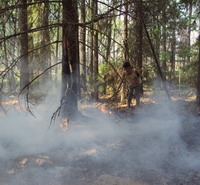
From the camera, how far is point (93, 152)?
6137 mm

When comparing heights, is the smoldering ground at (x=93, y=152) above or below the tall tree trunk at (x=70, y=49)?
below

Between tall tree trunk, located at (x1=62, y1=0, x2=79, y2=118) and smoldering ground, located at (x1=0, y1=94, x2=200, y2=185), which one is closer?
smoldering ground, located at (x1=0, y1=94, x2=200, y2=185)

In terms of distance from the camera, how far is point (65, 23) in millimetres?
5625

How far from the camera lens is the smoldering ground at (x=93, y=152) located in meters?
5.12

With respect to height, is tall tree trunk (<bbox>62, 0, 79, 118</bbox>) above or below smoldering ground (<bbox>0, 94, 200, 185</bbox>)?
above

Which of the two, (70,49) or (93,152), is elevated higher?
(70,49)

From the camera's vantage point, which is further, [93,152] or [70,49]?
[70,49]

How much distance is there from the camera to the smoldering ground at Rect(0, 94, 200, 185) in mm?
5121

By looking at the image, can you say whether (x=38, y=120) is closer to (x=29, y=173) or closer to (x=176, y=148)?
(x=29, y=173)

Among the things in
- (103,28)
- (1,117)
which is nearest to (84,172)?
(103,28)

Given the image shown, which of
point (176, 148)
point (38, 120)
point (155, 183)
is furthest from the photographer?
point (38, 120)

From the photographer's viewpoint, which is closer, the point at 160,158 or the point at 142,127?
the point at 160,158

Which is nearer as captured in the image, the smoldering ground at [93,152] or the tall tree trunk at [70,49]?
the smoldering ground at [93,152]

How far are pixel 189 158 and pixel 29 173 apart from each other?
346 cm
